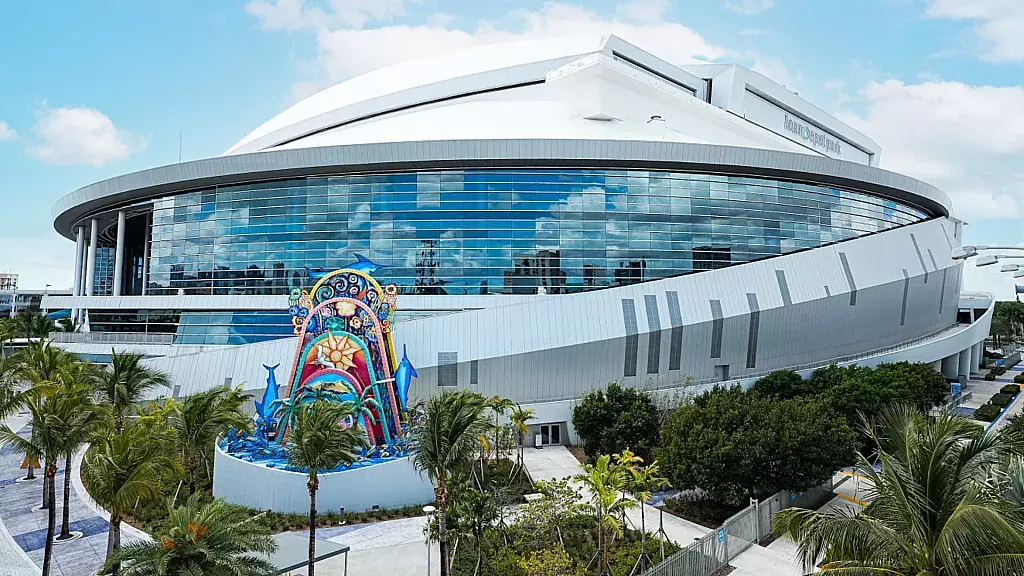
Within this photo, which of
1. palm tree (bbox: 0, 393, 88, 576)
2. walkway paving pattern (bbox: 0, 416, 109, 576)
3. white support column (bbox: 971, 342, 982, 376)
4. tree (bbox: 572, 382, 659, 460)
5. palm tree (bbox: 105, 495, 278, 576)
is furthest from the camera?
white support column (bbox: 971, 342, 982, 376)

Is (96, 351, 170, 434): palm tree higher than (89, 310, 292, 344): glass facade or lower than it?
lower

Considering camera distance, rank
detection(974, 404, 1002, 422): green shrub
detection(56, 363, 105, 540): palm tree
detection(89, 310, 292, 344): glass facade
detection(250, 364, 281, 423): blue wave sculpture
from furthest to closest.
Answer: detection(89, 310, 292, 344): glass facade, detection(974, 404, 1002, 422): green shrub, detection(250, 364, 281, 423): blue wave sculpture, detection(56, 363, 105, 540): palm tree

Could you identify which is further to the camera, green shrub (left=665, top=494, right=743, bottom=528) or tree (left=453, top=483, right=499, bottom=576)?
green shrub (left=665, top=494, right=743, bottom=528)

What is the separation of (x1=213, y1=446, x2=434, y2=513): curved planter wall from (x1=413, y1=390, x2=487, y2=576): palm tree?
7.61 metres

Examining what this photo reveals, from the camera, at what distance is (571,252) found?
4069 centimetres

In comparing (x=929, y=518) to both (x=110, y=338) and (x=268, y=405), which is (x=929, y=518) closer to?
(x=268, y=405)

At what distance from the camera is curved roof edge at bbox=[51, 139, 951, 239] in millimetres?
39969

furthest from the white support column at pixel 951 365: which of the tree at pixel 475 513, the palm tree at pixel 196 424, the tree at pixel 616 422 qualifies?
the palm tree at pixel 196 424

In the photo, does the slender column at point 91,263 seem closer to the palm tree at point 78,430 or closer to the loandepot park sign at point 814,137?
the palm tree at point 78,430

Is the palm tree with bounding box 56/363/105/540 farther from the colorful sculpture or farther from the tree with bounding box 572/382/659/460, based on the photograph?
the tree with bounding box 572/382/659/460

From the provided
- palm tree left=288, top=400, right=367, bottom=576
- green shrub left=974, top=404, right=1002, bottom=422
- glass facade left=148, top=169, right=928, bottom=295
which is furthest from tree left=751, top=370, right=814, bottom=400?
palm tree left=288, top=400, right=367, bottom=576

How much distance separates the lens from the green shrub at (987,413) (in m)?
38.1

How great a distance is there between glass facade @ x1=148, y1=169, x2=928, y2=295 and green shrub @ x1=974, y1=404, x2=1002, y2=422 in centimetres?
1544

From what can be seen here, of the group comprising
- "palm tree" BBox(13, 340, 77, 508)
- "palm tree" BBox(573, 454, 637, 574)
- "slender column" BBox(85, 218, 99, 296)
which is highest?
"slender column" BBox(85, 218, 99, 296)
